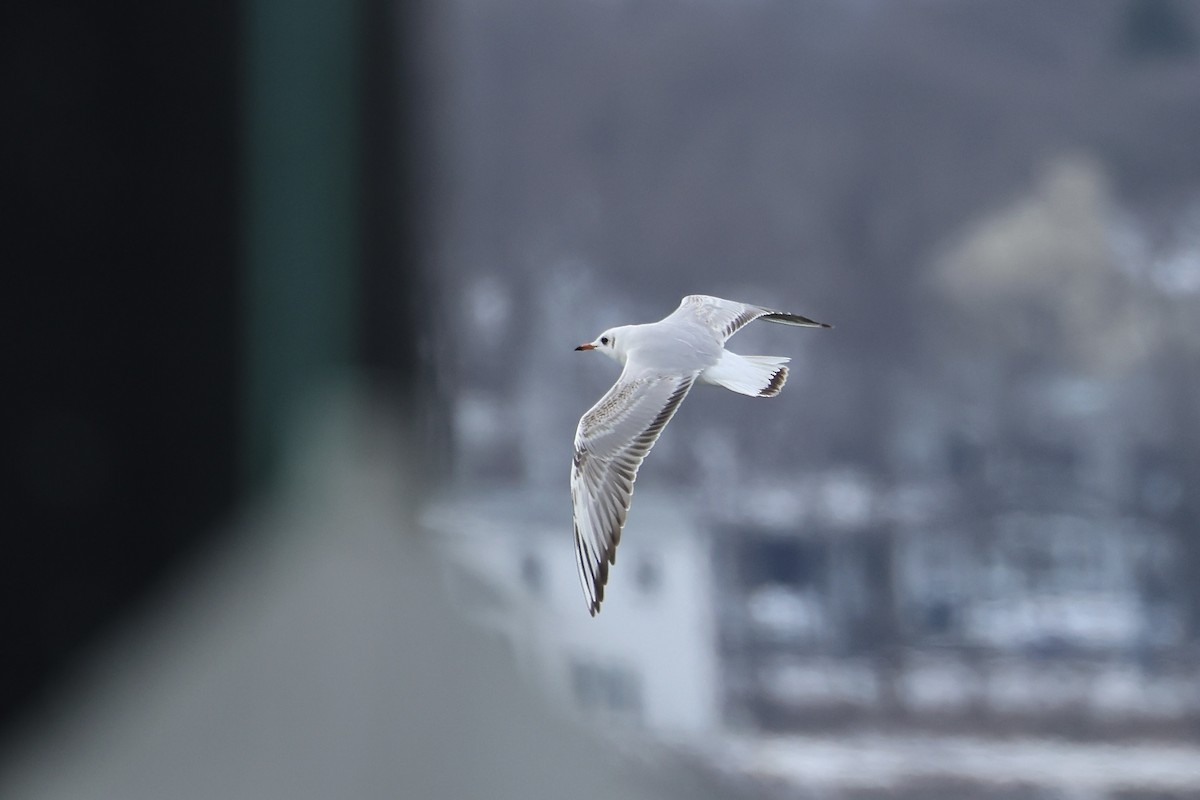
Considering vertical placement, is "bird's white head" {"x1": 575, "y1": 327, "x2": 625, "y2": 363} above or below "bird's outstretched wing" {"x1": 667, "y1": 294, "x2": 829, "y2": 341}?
below

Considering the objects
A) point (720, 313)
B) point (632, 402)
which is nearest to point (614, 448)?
point (632, 402)

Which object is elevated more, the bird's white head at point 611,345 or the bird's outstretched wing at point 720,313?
the bird's outstretched wing at point 720,313

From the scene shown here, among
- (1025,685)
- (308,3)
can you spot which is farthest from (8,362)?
(1025,685)

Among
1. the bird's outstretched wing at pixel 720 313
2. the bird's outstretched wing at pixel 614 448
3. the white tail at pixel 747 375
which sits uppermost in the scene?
the bird's outstretched wing at pixel 720 313

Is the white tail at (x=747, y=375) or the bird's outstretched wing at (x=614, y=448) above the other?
the white tail at (x=747, y=375)

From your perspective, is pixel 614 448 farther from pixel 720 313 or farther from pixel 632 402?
pixel 720 313

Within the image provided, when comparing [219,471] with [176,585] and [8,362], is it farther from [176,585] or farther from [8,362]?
[8,362]

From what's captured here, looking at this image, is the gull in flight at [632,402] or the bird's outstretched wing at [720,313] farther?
the bird's outstretched wing at [720,313]
